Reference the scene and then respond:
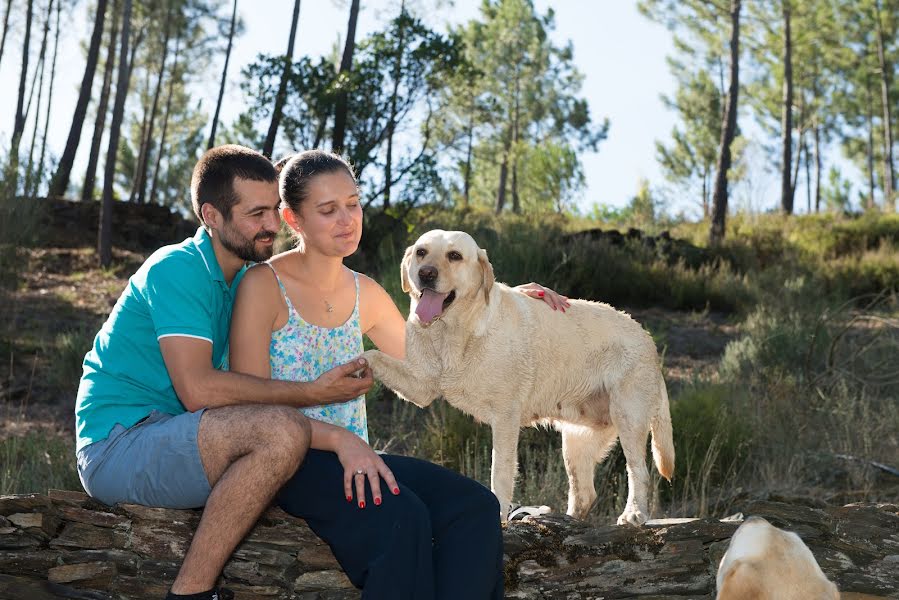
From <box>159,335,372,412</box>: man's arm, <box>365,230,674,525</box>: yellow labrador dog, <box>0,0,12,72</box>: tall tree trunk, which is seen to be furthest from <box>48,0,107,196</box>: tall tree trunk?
<box>159,335,372,412</box>: man's arm

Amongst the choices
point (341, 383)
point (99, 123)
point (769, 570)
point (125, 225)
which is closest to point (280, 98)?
point (125, 225)

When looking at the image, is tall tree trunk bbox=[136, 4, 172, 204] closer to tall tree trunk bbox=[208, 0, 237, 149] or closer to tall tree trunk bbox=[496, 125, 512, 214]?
tall tree trunk bbox=[208, 0, 237, 149]

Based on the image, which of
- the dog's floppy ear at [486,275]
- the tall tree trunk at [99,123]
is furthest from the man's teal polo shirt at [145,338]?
the tall tree trunk at [99,123]

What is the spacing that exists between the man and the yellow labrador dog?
61 centimetres

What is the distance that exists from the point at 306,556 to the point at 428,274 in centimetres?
118

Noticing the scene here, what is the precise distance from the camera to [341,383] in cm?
316

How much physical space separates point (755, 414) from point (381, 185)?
779cm

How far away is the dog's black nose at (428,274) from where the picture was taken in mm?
3775

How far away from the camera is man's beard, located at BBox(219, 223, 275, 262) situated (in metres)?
3.32

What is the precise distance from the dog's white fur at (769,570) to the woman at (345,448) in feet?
3.48

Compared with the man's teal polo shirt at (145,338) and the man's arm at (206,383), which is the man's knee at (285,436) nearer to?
the man's arm at (206,383)

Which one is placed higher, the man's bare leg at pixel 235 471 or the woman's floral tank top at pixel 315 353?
the woman's floral tank top at pixel 315 353

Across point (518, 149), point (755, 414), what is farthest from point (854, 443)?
point (518, 149)

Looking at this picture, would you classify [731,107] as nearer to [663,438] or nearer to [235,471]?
[663,438]
